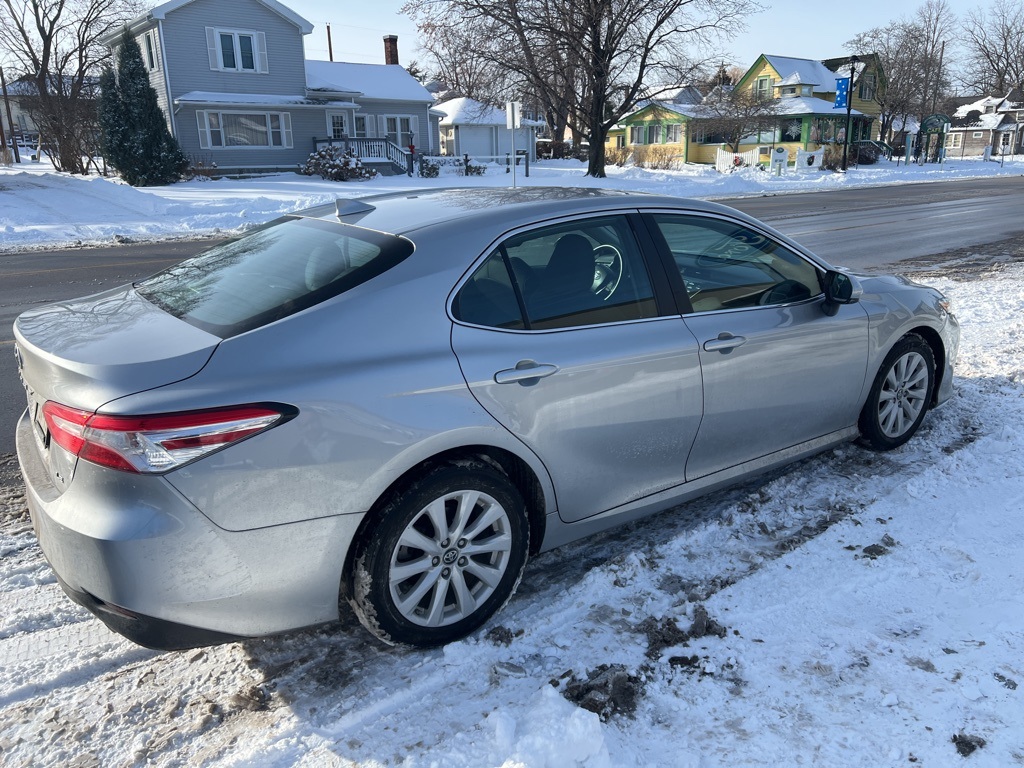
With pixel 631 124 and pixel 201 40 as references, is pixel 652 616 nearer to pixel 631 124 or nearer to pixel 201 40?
pixel 201 40

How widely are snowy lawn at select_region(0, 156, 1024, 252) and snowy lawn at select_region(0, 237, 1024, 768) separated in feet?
19.8

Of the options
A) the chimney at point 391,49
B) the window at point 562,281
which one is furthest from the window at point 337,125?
the window at point 562,281

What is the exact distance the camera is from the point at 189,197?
951 inches

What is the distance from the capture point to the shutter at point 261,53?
33.7 meters

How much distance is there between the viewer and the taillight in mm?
2299

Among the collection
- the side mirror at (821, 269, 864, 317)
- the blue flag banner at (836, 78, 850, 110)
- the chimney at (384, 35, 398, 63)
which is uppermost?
the chimney at (384, 35, 398, 63)

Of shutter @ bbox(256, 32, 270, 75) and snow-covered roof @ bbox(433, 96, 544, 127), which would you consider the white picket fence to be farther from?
shutter @ bbox(256, 32, 270, 75)

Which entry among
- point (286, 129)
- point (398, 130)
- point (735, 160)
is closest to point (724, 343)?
point (286, 129)

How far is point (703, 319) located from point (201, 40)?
115 ft

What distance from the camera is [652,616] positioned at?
10.1 ft

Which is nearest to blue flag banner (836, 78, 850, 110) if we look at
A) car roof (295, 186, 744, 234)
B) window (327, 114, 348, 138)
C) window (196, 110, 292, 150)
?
window (327, 114, 348, 138)

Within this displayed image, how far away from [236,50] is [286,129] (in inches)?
144

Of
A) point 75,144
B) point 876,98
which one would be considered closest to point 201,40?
point 75,144

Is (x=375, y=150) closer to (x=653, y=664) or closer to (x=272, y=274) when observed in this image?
(x=272, y=274)
